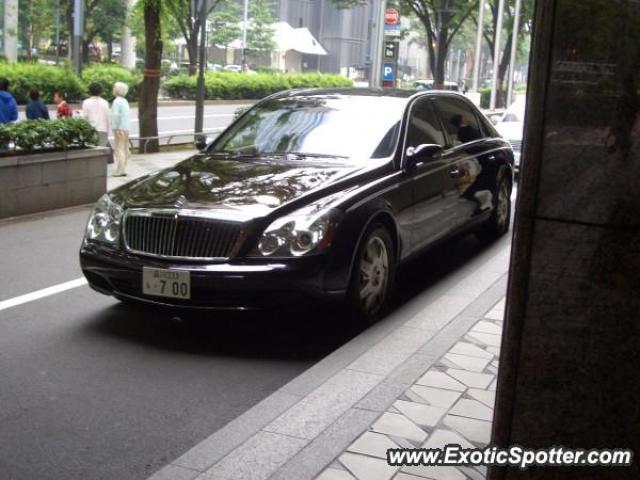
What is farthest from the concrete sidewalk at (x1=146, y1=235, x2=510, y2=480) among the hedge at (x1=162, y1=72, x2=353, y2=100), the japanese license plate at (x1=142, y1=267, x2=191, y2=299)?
the hedge at (x1=162, y1=72, x2=353, y2=100)

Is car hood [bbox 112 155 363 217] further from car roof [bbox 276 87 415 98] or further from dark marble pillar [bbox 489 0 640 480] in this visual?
dark marble pillar [bbox 489 0 640 480]

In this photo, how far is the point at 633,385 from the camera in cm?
285

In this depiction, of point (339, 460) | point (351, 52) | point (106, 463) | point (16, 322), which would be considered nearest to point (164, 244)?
point (16, 322)

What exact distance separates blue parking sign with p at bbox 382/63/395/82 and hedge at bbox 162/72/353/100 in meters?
19.0

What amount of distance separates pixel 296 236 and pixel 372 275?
0.85m

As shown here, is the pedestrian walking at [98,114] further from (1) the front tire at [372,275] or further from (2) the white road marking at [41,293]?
(1) the front tire at [372,275]

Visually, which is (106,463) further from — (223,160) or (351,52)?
(351,52)

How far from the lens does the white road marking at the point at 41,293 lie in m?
6.94

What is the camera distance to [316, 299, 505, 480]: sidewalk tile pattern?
12.2ft

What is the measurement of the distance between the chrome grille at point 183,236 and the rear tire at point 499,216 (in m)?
4.32

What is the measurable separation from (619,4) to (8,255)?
7.23 meters

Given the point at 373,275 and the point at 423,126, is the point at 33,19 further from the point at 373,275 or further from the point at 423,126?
the point at 373,275

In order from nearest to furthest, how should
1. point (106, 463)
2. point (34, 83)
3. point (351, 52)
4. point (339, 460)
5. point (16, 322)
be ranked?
point (339, 460), point (106, 463), point (16, 322), point (34, 83), point (351, 52)

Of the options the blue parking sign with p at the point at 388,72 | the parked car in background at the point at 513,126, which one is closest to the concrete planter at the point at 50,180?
the parked car in background at the point at 513,126
